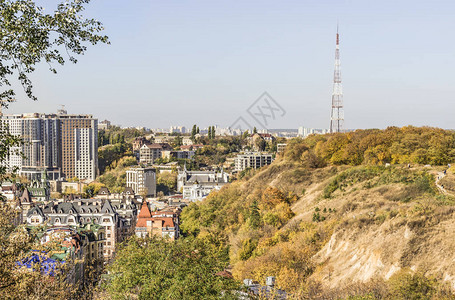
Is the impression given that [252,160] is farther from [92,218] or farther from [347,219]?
[347,219]

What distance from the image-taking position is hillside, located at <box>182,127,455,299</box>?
2369 cm

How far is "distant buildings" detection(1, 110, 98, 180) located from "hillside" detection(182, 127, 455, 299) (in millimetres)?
60851

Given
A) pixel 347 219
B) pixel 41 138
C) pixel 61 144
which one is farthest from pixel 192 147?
pixel 347 219

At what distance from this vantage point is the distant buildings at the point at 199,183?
277ft

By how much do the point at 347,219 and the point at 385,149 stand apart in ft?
59.3

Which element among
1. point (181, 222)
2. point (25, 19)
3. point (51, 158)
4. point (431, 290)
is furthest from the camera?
point (51, 158)

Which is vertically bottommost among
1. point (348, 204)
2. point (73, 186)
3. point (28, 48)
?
point (73, 186)

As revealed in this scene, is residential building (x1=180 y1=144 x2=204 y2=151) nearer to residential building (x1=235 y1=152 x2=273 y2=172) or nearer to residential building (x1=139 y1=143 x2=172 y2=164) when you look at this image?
residential building (x1=139 y1=143 x2=172 y2=164)

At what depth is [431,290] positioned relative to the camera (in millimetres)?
20391

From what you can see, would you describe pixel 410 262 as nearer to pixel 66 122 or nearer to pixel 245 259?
pixel 245 259

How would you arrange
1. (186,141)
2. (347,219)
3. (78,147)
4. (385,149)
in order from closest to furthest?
(347,219)
(385,149)
(78,147)
(186,141)

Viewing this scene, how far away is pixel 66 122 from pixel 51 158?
27.3ft

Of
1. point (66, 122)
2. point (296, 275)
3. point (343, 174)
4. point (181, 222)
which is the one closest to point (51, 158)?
point (66, 122)

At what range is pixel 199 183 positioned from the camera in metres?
90.3
